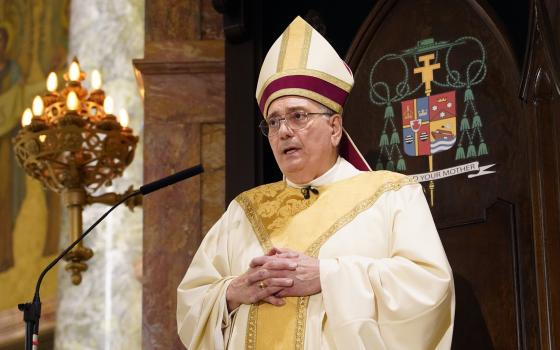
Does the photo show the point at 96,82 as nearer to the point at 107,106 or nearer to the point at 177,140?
the point at 107,106

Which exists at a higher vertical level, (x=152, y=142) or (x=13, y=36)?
(x=13, y=36)

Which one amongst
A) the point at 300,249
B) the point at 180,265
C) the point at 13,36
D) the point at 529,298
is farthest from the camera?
the point at 13,36

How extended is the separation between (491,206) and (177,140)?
6.65 ft

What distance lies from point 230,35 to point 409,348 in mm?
2173

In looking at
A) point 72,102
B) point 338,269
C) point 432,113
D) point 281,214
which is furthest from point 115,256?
point 338,269

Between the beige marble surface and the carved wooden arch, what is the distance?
2.49m

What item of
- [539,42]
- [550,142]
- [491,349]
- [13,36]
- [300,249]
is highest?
[13,36]

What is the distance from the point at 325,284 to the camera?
452 cm

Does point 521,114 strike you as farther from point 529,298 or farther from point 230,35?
point 230,35

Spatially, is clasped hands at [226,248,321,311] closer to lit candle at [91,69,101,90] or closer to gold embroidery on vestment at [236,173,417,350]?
gold embroidery on vestment at [236,173,417,350]

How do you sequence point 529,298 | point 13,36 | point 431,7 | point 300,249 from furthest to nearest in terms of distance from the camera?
1. point 13,36
2. point 431,7
3. point 529,298
4. point 300,249

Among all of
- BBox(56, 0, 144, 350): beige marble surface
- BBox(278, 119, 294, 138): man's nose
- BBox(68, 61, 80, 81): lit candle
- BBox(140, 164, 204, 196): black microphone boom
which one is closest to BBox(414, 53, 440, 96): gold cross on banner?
BBox(278, 119, 294, 138): man's nose

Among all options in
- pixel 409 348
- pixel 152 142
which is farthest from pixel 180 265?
pixel 409 348

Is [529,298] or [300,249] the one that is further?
[529,298]
